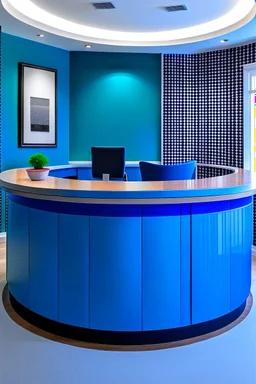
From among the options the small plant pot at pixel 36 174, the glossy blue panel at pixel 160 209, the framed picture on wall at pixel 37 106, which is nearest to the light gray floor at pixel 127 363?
the glossy blue panel at pixel 160 209

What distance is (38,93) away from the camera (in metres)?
5.92

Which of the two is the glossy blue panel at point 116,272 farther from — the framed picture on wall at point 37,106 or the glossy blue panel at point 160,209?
the framed picture on wall at point 37,106

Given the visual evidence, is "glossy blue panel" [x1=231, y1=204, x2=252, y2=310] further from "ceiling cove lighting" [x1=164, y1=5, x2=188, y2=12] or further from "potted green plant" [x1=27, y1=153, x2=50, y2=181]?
"ceiling cove lighting" [x1=164, y1=5, x2=188, y2=12]

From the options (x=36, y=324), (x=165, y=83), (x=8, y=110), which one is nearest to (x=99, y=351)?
(x=36, y=324)

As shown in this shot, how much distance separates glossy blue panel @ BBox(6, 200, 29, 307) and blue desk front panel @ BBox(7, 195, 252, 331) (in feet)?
0.53

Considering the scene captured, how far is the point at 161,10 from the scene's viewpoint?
16.0ft

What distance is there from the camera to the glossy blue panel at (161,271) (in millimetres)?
2723

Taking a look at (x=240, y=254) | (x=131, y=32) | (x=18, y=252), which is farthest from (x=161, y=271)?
(x=131, y=32)

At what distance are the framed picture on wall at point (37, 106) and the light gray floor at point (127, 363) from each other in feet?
11.5

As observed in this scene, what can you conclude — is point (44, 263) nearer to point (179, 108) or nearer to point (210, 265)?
point (210, 265)

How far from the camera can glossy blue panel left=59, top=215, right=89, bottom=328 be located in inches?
109

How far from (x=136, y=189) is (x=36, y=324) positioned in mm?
1242

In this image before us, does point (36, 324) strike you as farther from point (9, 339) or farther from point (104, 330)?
point (104, 330)

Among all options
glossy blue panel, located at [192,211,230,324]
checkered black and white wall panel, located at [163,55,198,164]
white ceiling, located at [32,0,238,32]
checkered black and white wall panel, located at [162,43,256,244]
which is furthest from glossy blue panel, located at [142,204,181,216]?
checkered black and white wall panel, located at [163,55,198,164]
